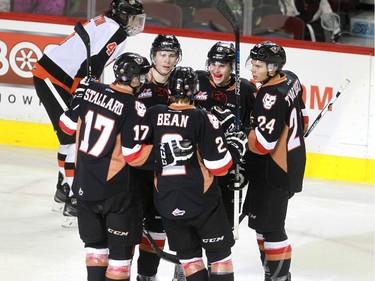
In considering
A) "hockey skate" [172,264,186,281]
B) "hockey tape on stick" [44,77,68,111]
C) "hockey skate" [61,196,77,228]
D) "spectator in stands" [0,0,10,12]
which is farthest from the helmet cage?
"spectator in stands" [0,0,10,12]

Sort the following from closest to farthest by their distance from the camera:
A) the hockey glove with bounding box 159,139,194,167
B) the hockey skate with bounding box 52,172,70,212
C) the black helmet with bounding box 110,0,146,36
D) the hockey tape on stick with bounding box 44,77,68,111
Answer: the hockey glove with bounding box 159,139,194,167 < the hockey tape on stick with bounding box 44,77,68,111 < the black helmet with bounding box 110,0,146,36 < the hockey skate with bounding box 52,172,70,212

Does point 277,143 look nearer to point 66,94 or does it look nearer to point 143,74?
point 143,74

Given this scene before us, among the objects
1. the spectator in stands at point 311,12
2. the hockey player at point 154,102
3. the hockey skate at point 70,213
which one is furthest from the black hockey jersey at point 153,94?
the spectator in stands at point 311,12

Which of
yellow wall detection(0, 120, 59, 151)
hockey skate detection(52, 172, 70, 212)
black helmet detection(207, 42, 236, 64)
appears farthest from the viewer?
yellow wall detection(0, 120, 59, 151)

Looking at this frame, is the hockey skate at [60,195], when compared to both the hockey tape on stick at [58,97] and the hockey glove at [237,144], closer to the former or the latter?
the hockey tape on stick at [58,97]

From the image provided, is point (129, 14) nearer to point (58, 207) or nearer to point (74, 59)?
point (74, 59)

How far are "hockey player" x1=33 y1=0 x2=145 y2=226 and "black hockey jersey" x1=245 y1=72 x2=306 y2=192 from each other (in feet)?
4.11

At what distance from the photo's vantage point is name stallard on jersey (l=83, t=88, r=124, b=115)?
4.13 metres

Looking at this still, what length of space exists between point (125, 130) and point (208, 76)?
0.64 meters

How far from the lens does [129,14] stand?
17.9 feet

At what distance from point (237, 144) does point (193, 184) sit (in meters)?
0.27

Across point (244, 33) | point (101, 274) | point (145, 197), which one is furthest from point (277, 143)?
point (244, 33)

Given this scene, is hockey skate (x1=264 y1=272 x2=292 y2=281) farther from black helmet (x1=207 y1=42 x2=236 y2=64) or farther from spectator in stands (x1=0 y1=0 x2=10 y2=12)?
spectator in stands (x1=0 y1=0 x2=10 y2=12)

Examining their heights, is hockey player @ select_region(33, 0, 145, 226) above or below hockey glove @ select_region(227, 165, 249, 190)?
above
